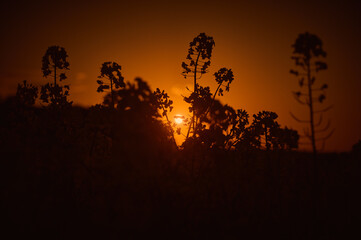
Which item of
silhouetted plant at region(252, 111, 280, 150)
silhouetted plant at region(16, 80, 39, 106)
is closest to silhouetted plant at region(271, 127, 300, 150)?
silhouetted plant at region(252, 111, 280, 150)

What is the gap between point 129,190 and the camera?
905 cm

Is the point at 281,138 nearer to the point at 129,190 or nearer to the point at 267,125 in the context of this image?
the point at 267,125

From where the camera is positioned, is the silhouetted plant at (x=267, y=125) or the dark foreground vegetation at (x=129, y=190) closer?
the dark foreground vegetation at (x=129, y=190)

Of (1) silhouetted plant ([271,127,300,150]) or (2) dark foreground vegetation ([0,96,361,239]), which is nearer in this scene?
(2) dark foreground vegetation ([0,96,361,239])

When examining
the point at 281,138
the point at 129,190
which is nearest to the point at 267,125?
the point at 281,138

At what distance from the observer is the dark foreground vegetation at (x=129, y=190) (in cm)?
902

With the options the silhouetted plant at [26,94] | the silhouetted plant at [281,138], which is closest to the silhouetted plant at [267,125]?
the silhouetted plant at [281,138]

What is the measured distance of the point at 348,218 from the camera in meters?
16.2

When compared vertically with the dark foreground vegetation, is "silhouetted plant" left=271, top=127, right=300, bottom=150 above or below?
above

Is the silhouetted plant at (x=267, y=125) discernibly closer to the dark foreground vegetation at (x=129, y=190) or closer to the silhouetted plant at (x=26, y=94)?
the dark foreground vegetation at (x=129, y=190)

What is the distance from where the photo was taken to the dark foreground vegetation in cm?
902

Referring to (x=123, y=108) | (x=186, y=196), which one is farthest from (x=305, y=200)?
(x=123, y=108)

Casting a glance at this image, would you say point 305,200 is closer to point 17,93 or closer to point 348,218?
point 348,218

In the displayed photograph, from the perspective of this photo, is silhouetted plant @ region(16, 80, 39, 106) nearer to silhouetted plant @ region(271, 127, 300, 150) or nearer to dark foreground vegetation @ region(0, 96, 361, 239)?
dark foreground vegetation @ region(0, 96, 361, 239)
